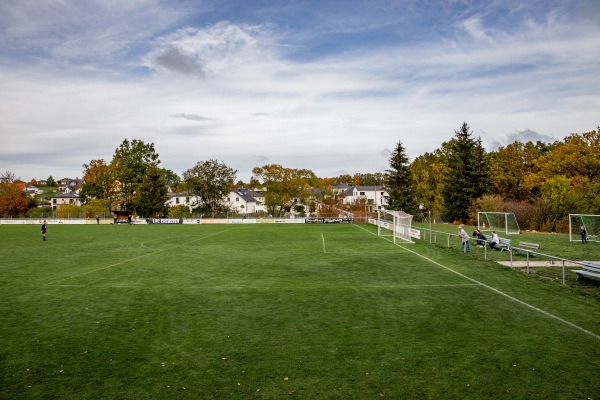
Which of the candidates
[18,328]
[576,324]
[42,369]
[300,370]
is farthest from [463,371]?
[18,328]

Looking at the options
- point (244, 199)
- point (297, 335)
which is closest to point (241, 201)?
point (244, 199)

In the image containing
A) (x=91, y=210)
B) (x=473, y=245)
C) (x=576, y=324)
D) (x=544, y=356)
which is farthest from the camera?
(x=91, y=210)

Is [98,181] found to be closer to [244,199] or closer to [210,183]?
[210,183]

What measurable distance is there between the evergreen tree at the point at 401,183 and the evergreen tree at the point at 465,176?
6.34 m

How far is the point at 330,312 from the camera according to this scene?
12102mm

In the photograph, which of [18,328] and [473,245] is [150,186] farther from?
[18,328]

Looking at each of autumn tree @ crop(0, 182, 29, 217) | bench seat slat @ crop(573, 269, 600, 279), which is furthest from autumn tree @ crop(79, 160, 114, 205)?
bench seat slat @ crop(573, 269, 600, 279)

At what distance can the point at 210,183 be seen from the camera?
88.2 m

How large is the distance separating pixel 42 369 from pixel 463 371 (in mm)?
8021

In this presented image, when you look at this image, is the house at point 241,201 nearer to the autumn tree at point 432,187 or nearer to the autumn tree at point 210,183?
the autumn tree at point 210,183

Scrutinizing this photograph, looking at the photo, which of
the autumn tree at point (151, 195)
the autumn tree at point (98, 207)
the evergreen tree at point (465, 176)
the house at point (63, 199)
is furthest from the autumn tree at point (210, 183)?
the house at point (63, 199)

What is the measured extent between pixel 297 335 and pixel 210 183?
264 ft

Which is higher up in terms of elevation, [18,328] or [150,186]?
[150,186]

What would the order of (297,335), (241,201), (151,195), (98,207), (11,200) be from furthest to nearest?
1. (241,201)
2. (11,200)
3. (151,195)
4. (98,207)
5. (297,335)
